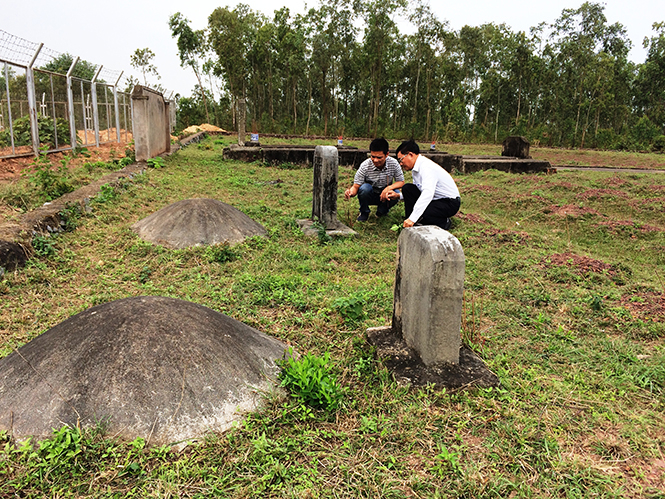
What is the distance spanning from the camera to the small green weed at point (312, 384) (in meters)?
2.63

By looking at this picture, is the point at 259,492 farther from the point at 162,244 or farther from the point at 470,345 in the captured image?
the point at 162,244

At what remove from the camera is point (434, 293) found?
2918 mm

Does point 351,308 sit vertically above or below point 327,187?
below

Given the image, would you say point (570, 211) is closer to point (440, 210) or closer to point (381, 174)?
point (381, 174)

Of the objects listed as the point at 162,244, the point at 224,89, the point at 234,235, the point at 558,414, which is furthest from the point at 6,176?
the point at 224,89

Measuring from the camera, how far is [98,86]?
15289 mm

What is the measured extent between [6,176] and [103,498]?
7.87 metres

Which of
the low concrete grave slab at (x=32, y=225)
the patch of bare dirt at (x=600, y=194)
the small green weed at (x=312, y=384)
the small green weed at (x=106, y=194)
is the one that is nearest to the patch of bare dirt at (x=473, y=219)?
the patch of bare dirt at (x=600, y=194)

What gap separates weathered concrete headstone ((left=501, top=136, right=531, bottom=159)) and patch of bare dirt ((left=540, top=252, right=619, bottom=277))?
11492mm

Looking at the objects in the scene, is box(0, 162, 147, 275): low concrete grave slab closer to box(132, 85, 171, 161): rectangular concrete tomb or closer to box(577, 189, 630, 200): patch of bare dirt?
box(132, 85, 171, 161): rectangular concrete tomb

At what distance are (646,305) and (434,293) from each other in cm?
276

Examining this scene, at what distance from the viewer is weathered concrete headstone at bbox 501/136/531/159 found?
16109mm

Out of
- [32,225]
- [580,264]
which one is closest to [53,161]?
[32,225]

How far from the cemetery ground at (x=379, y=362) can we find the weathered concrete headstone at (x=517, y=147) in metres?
9.08
